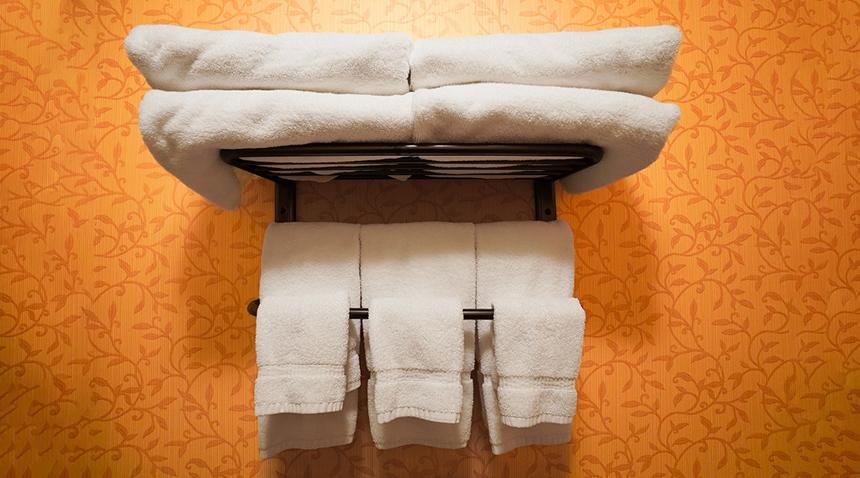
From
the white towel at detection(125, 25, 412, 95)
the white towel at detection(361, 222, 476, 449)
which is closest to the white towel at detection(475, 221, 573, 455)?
the white towel at detection(361, 222, 476, 449)

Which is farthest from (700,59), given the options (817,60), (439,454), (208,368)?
(208,368)

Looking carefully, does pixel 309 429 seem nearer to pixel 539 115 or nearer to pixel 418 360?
pixel 418 360

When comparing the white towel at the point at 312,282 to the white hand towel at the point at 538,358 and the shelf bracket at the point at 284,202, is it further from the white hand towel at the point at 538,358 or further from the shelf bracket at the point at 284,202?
the white hand towel at the point at 538,358

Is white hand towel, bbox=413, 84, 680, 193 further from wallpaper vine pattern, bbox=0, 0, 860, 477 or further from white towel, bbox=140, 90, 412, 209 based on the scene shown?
wallpaper vine pattern, bbox=0, 0, 860, 477

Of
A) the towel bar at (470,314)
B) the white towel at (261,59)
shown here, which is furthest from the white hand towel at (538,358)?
the white towel at (261,59)

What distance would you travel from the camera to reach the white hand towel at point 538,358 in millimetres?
605

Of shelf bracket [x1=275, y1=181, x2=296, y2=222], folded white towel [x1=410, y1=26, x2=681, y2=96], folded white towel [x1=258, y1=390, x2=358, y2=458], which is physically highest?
folded white towel [x1=410, y1=26, x2=681, y2=96]

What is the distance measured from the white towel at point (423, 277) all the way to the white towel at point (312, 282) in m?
0.02

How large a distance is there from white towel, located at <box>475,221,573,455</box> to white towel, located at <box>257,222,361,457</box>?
0.65 ft

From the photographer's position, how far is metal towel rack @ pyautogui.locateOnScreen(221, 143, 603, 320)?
512mm

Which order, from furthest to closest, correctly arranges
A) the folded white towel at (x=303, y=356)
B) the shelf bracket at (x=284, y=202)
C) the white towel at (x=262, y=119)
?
the shelf bracket at (x=284, y=202) < the folded white towel at (x=303, y=356) < the white towel at (x=262, y=119)

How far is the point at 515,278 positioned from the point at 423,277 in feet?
0.47

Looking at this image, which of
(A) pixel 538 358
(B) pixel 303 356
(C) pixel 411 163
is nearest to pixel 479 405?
(A) pixel 538 358

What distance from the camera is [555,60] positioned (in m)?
0.51
